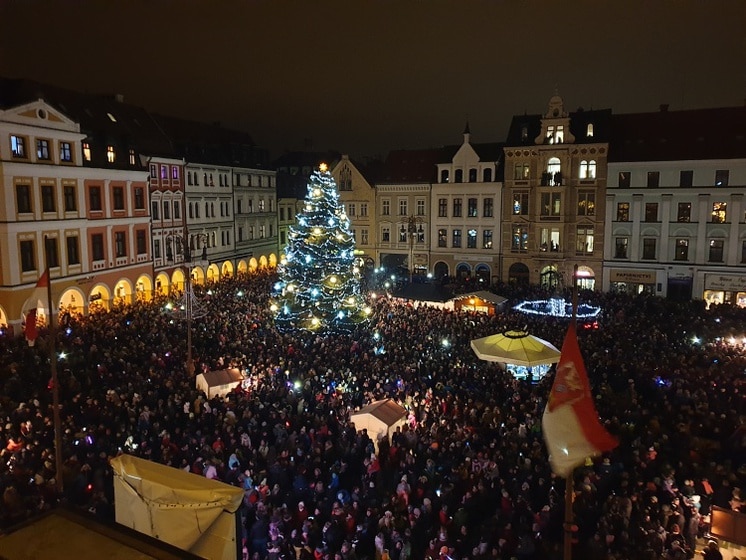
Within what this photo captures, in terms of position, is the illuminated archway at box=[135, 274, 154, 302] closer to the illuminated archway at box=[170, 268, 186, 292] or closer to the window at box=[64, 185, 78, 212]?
the illuminated archway at box=[170, 268, 186, 292]

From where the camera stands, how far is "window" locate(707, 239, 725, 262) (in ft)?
123

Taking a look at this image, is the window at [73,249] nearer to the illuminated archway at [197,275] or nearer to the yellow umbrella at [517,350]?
the illuminated archway at [197,275]

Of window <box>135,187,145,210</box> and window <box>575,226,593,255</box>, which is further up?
window <box>135,187,145,210</box>

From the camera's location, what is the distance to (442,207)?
47406mm

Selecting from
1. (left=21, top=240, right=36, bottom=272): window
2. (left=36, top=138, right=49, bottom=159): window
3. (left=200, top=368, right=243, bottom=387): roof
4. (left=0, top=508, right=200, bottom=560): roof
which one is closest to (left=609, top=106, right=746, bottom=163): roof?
(left=200, top=368, right=243, bottom=387): roof

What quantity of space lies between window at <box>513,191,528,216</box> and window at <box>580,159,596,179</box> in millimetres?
4260

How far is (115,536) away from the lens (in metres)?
4.69

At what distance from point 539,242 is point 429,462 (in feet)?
107

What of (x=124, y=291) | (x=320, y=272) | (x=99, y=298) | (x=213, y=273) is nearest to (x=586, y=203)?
(x=320, y=272)

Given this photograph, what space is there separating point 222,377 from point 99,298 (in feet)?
58.1

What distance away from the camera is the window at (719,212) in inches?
1476

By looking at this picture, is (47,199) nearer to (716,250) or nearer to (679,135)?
(679,135)

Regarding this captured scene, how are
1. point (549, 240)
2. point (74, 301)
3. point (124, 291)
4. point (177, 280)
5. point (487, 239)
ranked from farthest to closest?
point (487, 239) → point (549, 240) → point (177, 280) → point (124, 291) → point (74, 301)

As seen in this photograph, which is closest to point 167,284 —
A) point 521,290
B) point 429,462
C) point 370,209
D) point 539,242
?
point 370,209
